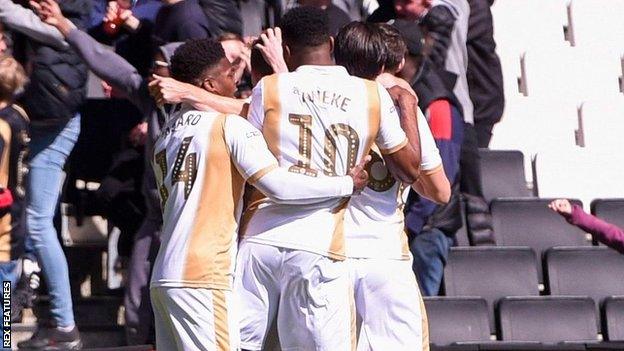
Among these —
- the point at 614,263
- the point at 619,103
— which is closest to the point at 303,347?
the point at 614,263

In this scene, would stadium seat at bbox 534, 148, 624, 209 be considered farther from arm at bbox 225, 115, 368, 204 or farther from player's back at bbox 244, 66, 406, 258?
arm at bbox 225, 115, 368, 204

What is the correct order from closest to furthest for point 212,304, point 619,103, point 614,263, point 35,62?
point 212,304 < point 35,62 < point 614,263 < point 619,103

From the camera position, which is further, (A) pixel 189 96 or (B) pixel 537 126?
(B) pixel 537 126

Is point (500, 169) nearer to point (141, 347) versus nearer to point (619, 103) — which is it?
point (619, 103)

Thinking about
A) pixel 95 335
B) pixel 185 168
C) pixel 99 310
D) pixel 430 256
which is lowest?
pixel 95 335

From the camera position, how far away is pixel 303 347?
6.77 m

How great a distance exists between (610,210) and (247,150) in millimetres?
4533

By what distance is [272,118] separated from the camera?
682cm

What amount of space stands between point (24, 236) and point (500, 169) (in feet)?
11.7

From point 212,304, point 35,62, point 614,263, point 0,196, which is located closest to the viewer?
point 212,304

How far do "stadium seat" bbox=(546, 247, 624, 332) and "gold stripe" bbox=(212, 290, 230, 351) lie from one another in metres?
3.95

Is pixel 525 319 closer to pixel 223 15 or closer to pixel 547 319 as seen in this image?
→ pixel 547 319

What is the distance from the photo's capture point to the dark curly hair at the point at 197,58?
678cm

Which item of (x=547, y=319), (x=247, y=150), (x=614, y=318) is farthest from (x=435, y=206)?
(x=247, y=150)
